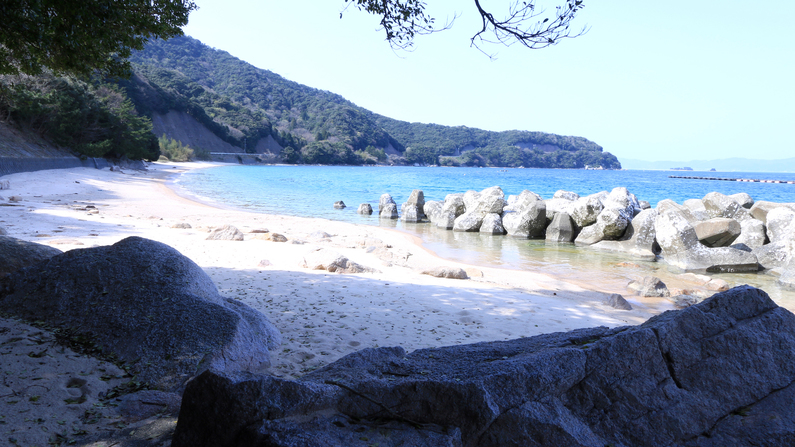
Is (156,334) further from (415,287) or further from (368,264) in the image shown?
(368,264)

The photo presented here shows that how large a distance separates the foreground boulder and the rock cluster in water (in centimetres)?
1067

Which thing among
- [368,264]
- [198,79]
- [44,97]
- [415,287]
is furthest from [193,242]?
[198,79]

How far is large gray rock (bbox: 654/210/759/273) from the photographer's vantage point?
11609mm

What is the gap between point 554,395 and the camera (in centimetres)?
226

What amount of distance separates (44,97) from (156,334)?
116ft

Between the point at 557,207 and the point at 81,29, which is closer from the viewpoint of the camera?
the point at 81,29

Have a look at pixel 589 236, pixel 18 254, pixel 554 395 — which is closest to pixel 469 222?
pixel 589 236

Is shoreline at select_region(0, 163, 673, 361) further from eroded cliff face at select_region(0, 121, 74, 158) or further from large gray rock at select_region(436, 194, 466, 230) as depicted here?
eroded cliff face at select_region(0, 121, 74, 158)

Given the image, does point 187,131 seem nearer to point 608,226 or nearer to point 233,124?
point 233,124

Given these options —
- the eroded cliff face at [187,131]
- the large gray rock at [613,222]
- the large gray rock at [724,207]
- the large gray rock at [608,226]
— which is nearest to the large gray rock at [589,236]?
the large gray rock at [608,226]

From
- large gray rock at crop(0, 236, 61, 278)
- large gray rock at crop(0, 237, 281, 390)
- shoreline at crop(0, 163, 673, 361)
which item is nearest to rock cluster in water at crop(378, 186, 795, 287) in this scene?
shoreline at crop(0, 163, 673, 361)

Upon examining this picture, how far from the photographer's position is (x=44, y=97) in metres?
29.9

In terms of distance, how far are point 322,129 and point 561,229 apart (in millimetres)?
125817

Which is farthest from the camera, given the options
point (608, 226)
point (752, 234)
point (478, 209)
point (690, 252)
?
Answer: point (478, 209)
